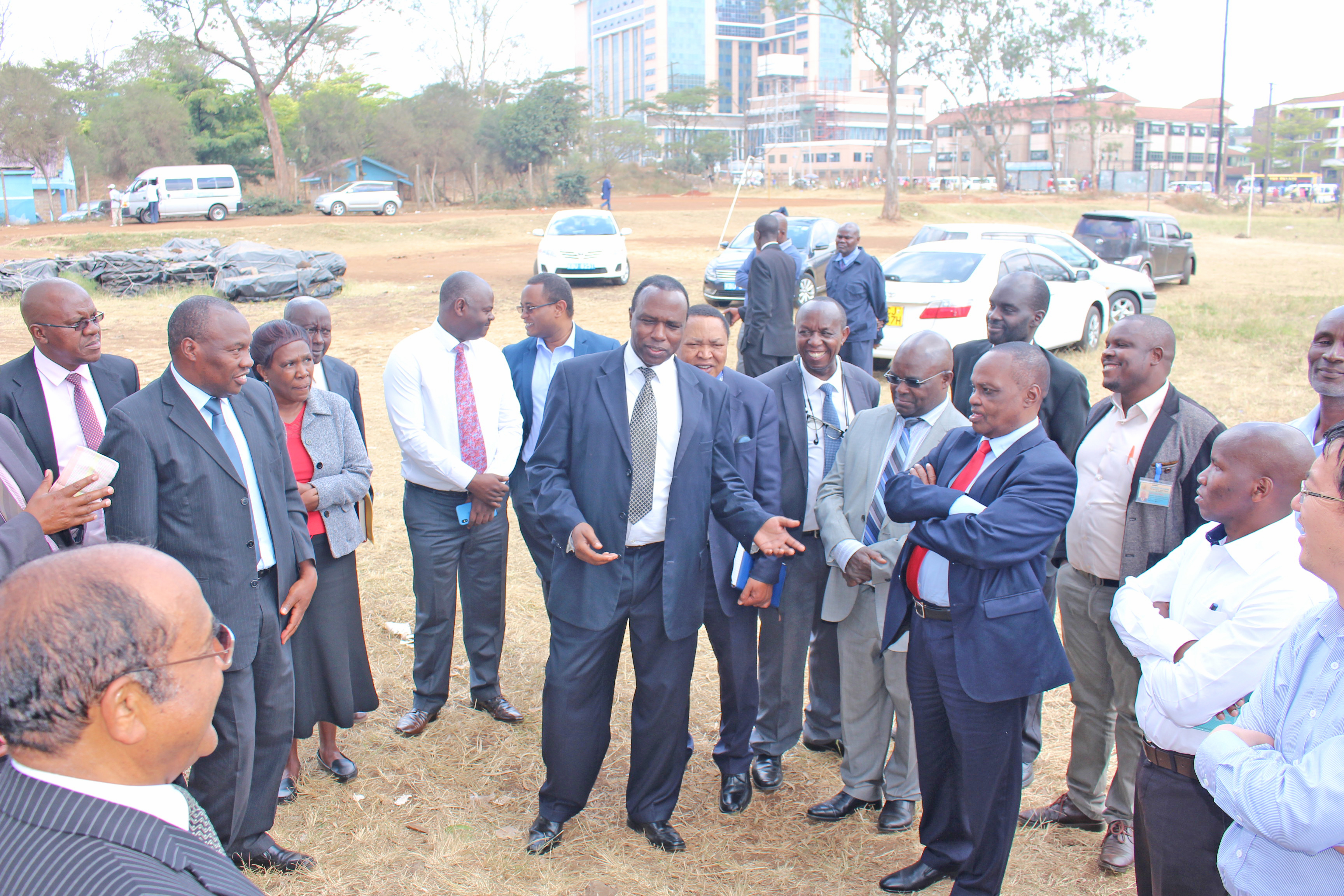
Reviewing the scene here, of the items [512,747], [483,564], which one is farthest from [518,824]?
[483,564]

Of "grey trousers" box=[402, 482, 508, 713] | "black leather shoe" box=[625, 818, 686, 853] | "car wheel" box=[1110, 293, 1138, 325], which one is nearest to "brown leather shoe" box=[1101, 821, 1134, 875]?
"black leather shoe" box=[625, 818, 686, 853]

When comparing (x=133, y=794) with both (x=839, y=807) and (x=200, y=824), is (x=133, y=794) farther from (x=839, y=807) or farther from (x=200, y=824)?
(x=839, y=807)

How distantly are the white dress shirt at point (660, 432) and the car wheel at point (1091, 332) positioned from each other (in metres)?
10.3

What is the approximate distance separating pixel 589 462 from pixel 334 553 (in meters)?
1.16

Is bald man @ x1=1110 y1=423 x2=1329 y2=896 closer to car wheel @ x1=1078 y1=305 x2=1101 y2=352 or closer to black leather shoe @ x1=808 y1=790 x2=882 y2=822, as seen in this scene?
black leather shoe @ x1=808 y1=790 x2=882 y2=822

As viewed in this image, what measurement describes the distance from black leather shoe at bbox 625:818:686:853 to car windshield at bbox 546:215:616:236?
15.6m

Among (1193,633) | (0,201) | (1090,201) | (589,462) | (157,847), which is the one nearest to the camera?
(157,847)

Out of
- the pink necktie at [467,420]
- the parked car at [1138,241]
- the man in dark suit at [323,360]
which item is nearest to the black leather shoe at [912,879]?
the pink necktie at [467,420]

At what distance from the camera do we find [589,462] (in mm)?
3379

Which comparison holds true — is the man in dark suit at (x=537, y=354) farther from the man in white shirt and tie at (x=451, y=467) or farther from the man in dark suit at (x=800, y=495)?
the man in dark suit at (x=800, y=495)

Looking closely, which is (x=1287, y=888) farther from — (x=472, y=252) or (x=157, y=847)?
(x=472, y=252)

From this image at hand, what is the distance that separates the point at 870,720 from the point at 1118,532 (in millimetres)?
1182

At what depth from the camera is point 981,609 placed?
2930 millimetres

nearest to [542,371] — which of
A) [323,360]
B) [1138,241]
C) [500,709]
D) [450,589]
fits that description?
[323,360]
